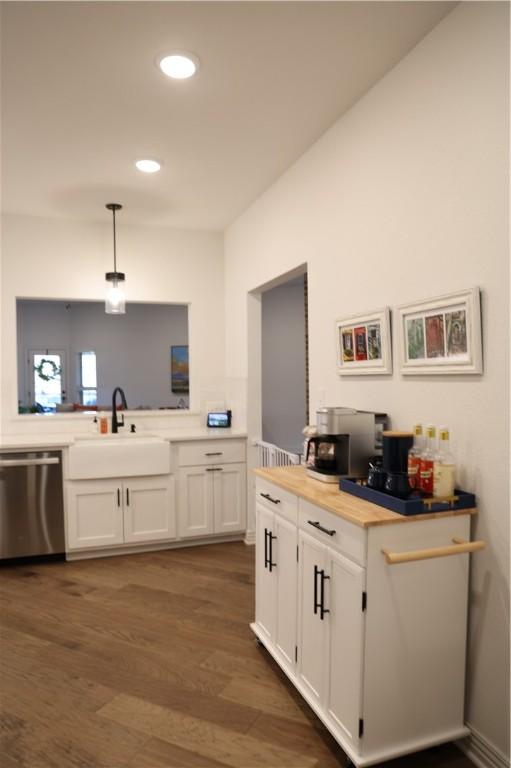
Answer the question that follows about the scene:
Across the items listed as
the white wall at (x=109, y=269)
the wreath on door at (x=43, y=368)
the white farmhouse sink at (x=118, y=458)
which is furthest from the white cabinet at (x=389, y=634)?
the wreath on door at (x=43, y=368)

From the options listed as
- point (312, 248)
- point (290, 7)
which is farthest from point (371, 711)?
point (290, 7)

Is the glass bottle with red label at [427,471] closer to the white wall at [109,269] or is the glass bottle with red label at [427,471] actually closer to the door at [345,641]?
the door at [345,641]

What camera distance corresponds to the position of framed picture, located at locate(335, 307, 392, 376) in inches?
91.8

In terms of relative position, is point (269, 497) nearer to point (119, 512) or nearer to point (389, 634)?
point (389, 634)

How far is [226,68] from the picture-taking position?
2.28 m

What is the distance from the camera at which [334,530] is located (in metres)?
1.92

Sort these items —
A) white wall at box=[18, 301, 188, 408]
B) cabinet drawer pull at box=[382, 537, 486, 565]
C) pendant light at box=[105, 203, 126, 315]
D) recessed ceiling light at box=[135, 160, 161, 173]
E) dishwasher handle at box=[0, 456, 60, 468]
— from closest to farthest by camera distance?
cabinet drawer pull at box=[382, 537, 486, 565] < recessed ceiling light at box=[135, 160, 161, 173] < dishwasher handle at box=[0, 456, 60, 468] < pendant light at box=[105, 203, 126, 315] < white wall at box=[18, 301, 188, 408]

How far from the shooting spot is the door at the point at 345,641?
173cm

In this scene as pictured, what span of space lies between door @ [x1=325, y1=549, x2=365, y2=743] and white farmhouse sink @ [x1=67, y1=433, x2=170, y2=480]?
7.48ft

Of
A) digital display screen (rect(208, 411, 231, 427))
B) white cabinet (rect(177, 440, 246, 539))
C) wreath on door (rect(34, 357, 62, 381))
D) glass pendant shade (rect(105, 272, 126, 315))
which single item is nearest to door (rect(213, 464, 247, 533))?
white cabinet (rect(177, 440, 246, 539))

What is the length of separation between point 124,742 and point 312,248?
2652mm

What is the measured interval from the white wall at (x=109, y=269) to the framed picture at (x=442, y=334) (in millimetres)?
2822

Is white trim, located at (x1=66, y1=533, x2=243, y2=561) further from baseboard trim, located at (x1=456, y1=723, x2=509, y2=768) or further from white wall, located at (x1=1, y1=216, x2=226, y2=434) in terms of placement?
baseboard trim, located at (x1=456, y1=723, x2=509, y2=768)

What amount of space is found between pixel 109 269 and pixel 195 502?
7.24ft
